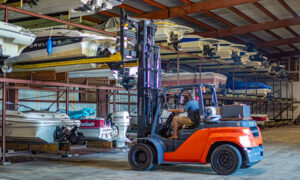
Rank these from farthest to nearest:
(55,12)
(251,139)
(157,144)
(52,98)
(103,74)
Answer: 1. (52,98)
2. (103,74)
3. (55,12)
4. (157,144)
5. (251,139)

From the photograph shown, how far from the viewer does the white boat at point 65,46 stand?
355 inches

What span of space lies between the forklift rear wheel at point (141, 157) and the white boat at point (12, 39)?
356 cm

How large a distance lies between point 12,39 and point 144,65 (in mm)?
3041

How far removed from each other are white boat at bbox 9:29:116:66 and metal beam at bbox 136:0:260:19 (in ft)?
22.7

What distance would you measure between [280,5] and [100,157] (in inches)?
470

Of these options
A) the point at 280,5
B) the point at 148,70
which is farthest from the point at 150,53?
the point at 280,5

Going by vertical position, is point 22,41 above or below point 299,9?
below

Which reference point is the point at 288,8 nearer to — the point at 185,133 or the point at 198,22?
the point at 198,22

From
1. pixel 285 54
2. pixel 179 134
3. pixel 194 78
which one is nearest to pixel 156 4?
pixel 194 78

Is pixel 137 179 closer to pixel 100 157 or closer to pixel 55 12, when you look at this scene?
pixel 100 157

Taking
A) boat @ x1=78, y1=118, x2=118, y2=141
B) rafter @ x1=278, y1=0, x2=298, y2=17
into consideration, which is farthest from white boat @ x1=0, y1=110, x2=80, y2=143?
rafter @ x1=278, y1=0, x2=298, y2=17

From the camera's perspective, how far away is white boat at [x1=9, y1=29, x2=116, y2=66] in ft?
29.6

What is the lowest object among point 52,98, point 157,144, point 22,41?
point 157,144

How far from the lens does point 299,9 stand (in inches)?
683
